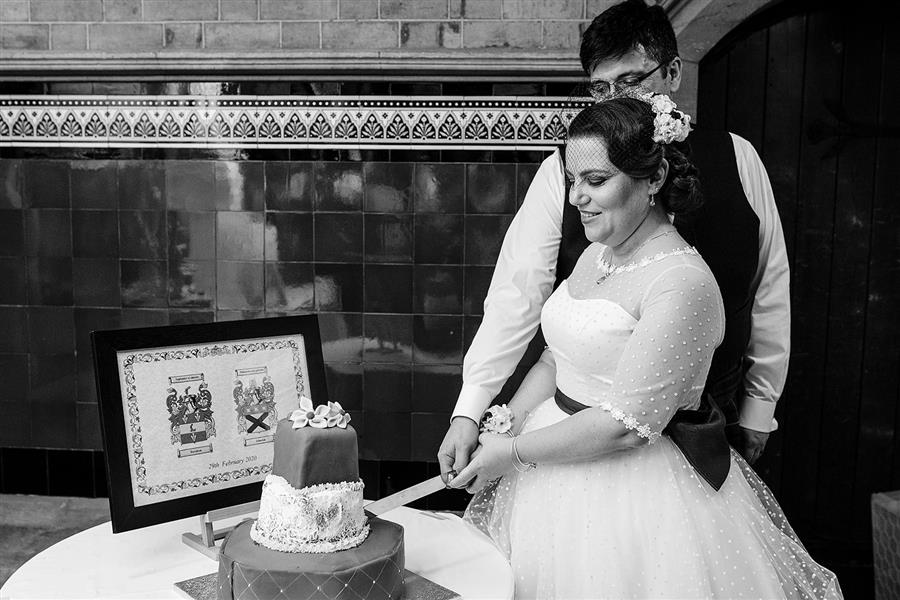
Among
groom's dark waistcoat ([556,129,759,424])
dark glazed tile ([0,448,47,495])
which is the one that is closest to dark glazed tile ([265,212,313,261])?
dark glazed tile ([0,448,47,495])

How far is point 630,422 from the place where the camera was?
5.32 feet

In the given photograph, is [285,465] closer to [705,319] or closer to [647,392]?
[647,392]

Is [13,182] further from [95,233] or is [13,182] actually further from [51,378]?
[51,378]

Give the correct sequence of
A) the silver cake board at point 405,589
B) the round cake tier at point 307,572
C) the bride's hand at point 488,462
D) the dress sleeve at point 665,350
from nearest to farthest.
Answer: the round cake tier at point 307,572 < the silver cake board at point 405,589 < the dress sleeve at point 665,350 < the bride's hand at point 488,462

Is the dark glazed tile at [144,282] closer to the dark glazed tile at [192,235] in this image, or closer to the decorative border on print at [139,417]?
the dark glazed tile at [192,235]

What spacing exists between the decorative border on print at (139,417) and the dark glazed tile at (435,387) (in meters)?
1.79

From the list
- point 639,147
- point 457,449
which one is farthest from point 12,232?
point 639,147

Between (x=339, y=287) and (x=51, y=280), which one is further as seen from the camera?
(x=51, y=280)

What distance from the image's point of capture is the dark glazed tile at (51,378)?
3.76 m

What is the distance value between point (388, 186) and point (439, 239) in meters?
0.30

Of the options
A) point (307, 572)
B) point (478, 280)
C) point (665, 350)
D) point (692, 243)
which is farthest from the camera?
point (478, 280)

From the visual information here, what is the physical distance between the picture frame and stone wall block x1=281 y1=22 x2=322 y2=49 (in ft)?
6.50

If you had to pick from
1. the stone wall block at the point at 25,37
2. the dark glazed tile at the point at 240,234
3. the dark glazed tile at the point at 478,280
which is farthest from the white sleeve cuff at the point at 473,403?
the stone wall block at the point at 25,37

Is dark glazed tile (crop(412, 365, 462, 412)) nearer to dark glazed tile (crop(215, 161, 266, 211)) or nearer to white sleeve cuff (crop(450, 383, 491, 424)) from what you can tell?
dark glazed tile (crop(215, 161, 266, 211))
